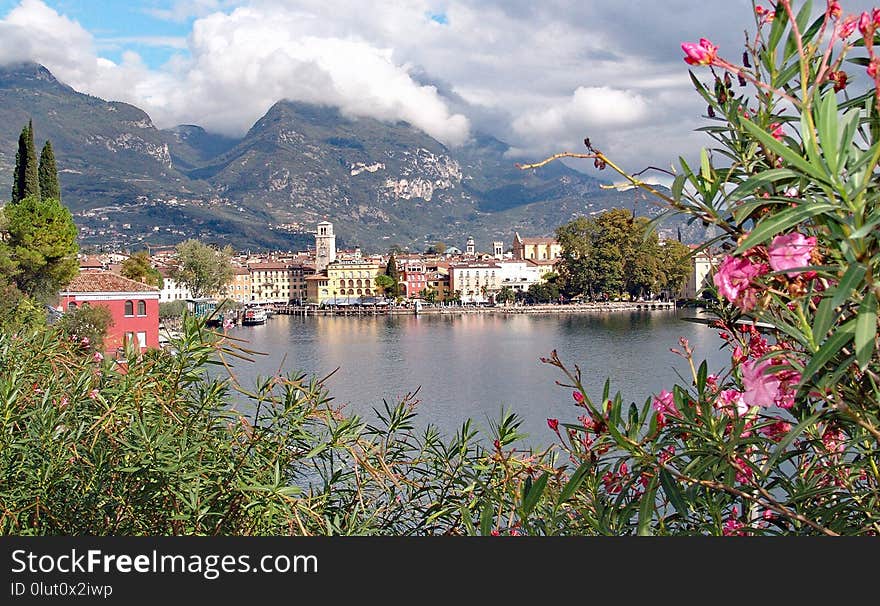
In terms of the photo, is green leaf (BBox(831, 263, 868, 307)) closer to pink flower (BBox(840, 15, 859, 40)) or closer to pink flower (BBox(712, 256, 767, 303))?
pink flower (BBox(712, 256, 767, 303))

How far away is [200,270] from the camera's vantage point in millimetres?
43188

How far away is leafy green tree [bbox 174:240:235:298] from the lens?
43.3 meters

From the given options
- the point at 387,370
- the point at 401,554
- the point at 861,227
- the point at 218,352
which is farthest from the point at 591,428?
the point at 387,370

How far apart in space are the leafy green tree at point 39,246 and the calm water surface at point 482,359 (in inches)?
164

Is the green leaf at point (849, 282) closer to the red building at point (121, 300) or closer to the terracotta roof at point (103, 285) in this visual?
the red building at point (121, 300)

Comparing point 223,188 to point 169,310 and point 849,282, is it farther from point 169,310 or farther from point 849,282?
point 849,282

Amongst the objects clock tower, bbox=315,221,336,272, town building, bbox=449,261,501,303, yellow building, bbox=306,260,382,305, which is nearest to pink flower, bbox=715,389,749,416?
town building, bbox=449,261,501,303

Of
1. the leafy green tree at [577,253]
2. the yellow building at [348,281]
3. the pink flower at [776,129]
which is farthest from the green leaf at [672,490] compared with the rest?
the yellow building at [348,281]

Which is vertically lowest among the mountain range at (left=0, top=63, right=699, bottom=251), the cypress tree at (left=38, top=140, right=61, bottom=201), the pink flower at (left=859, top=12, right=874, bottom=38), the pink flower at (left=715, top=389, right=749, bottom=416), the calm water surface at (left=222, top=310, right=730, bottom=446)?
the calm water surface at (left=222, top=310, right=730, bottom=446)

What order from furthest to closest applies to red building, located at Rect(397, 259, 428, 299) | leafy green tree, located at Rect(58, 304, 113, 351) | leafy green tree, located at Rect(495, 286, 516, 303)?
red building, located at Rect(397, 259, 428, 299) → leafy green tree, located at Rect(495, 286, 516, 303) → leafy green tree, located at Rect(58, 304, 113, 351)

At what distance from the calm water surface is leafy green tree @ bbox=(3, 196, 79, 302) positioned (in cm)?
417

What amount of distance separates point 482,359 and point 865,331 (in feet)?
81.8

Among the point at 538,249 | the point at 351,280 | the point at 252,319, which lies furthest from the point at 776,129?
the point at 538,249

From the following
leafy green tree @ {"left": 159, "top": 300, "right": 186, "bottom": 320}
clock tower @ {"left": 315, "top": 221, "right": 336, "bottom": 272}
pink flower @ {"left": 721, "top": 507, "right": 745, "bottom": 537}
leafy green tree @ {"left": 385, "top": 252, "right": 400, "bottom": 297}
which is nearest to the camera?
pink flower @ {"left": 721, "top": 507, "right": 745, "bottom": 537}
